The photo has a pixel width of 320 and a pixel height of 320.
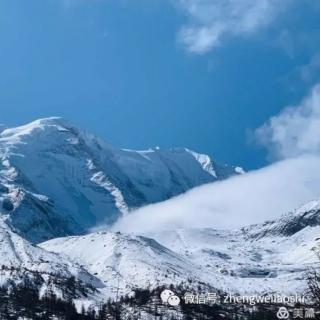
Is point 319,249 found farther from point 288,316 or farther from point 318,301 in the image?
point 288,316

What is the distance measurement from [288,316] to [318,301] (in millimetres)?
33806

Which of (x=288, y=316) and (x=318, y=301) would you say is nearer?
(x=318, y=301)

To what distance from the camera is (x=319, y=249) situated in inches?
1829

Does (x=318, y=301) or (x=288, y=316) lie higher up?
(x=288, y=316)

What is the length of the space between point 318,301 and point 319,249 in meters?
3.43

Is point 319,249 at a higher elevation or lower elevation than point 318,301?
higher

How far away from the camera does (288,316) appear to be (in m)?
77.5

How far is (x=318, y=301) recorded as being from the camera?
147 feet

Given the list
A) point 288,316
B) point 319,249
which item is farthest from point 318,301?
point 288,316

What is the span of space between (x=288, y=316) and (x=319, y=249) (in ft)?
109

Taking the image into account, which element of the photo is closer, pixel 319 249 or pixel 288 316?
pixel 319 249
